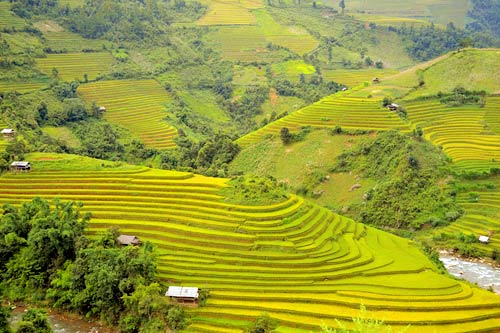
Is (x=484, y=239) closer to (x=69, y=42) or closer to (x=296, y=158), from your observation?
(x=296, y=158)

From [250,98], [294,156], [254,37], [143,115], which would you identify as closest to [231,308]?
[294,156]

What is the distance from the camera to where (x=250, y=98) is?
308 feet

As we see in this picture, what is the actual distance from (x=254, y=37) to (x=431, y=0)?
76806 millimetres

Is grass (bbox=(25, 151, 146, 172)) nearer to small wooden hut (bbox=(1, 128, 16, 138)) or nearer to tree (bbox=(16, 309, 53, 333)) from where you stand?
small wooden hut (bbox=(1, 128, 16, 138))

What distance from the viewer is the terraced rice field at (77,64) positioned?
3132 inches

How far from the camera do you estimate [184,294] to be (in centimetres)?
3081

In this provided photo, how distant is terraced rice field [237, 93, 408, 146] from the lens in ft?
209

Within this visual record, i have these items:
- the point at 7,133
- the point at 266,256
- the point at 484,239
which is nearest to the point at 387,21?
the point at 484,239

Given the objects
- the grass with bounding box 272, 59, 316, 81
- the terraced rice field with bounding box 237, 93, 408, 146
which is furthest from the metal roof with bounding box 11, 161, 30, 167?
the grass with bounding box 272, 59, 316, 81

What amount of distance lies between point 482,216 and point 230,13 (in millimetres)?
92862

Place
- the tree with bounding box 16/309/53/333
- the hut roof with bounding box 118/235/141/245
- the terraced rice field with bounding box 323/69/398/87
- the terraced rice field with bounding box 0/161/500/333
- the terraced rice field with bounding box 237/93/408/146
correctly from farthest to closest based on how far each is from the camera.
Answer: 1. the terraced rice field with bounding box 323/69/398/87
2. the terraced rice field with bounding box 237/93/408/146
3. the hut roof with bounding box 118/235/141/245
4. the terraced rice field with bounding box 0/161/500/333
5. the tree with bounding box 16/309/53/333

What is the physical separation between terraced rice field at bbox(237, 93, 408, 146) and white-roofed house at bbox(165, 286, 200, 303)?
38.1 m

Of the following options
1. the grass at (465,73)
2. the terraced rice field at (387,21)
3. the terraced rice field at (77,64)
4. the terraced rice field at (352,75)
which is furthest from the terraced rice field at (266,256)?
the terraced rice field at (387,21)

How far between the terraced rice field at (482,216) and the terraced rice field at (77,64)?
195ft
